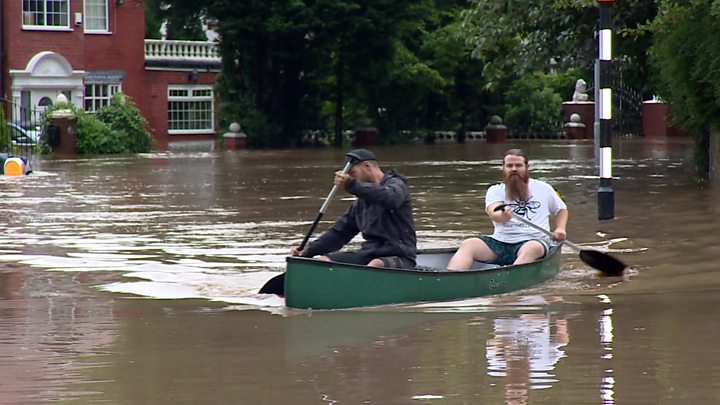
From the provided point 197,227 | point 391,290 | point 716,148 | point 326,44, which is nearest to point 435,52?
point 326,44

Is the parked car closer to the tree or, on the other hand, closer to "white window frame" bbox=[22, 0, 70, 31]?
"white window frame" bbox=[22, 0, 70, 31]

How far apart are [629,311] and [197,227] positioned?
9.26 metres

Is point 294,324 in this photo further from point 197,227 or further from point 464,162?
point 464,162

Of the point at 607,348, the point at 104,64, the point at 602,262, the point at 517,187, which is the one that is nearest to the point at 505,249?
the point at 517,187

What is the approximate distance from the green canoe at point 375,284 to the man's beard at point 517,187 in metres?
1.15

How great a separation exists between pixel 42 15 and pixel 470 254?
146 feet

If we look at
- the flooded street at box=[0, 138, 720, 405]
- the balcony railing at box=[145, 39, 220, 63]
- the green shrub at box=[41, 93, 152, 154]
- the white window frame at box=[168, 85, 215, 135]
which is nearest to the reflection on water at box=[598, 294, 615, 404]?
the flooded street at box=[0, 138, 720, 405]

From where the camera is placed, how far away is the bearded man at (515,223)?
13.5 m

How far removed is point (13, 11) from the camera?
5406cm

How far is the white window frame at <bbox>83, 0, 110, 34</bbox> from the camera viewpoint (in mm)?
58438

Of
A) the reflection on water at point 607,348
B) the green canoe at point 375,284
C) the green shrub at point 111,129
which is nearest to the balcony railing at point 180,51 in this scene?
the green shrub at point 111,129

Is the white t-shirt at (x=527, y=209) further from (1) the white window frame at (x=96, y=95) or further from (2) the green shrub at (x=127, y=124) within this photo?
(1) the white window frame at (x=96, y=95)

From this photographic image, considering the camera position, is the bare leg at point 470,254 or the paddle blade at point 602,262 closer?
the bare leg at point 470,254

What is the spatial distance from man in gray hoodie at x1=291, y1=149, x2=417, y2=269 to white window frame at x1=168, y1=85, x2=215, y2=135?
49475mm
